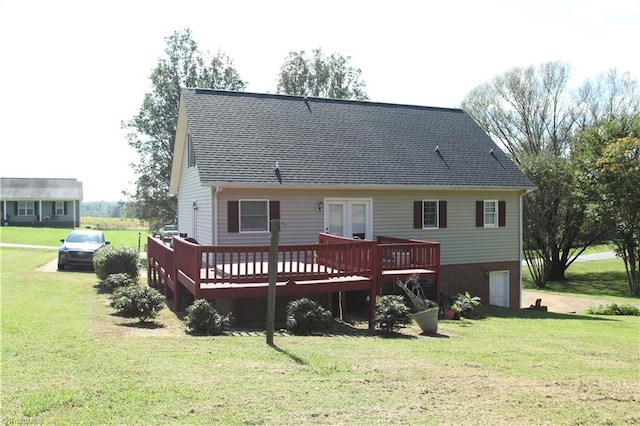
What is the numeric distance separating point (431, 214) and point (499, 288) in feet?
14.5

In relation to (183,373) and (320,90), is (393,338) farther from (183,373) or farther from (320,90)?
(320,90)

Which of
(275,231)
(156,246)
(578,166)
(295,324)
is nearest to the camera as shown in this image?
(275,231)

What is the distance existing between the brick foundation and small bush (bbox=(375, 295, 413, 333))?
24.6ft

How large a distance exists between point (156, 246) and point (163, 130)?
1487 centimetres

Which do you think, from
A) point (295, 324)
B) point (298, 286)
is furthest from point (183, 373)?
point (298, 286)

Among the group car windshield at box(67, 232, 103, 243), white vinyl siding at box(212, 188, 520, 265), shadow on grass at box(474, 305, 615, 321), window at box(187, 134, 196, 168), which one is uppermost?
window at box(187, 134, 196, 168)

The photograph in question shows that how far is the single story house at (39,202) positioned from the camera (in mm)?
53438

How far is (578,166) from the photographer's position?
102ft

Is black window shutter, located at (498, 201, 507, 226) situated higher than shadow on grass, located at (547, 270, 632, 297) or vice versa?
black window shutter, located at (498, 201, 507, 226)

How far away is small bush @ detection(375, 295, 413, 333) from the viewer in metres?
11.8

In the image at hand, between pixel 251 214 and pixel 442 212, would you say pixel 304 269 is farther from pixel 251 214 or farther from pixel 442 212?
pixel 442 212

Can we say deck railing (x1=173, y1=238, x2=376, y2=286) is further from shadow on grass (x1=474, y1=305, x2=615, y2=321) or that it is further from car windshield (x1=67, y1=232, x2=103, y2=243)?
car windshield (x1=67, y1=232, x2=103, y2=243)

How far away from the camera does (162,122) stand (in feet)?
103

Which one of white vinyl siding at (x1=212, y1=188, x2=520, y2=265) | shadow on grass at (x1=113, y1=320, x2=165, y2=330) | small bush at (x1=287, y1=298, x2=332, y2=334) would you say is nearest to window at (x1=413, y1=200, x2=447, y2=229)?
white vinyl siding at (x1=212, y1=188, x2=520, y2=265)
